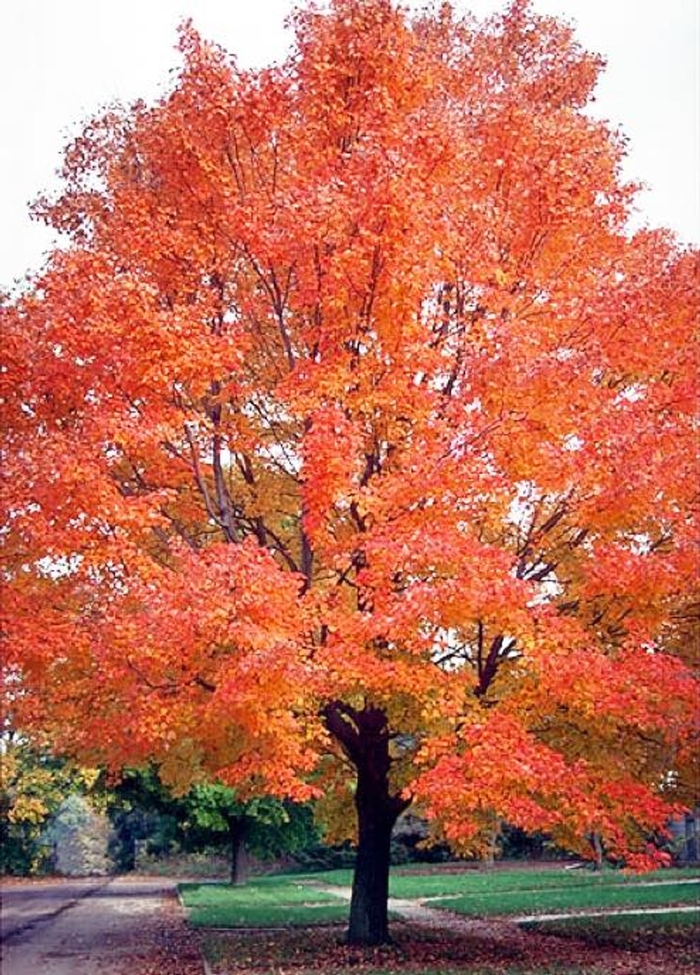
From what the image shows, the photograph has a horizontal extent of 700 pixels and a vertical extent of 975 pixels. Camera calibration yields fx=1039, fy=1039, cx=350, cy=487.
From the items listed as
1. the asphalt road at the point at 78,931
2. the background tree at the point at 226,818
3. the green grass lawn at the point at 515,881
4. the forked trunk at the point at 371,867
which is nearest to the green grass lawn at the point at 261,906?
the asphalt road at the point at 78,931

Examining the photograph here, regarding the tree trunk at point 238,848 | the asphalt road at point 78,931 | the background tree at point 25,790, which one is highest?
the background tree at point 25,790

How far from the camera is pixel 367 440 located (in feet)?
43.8

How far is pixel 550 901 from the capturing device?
2677 centimetres

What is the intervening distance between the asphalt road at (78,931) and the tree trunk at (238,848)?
121 inches

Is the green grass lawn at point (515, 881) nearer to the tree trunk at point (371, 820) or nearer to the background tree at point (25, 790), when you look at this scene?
the background tree at point (25, 790)

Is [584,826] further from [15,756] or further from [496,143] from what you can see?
[15,756]

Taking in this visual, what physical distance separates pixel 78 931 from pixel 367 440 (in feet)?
57.0

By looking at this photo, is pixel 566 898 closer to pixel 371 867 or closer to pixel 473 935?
pixel 473 935

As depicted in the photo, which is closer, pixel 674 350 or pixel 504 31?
pixel 674 350

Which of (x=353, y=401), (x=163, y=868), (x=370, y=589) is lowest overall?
(x=163, y=868)

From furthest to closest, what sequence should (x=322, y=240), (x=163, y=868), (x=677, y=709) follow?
(x=163, y=868) → (x=322, y=240) → (x=677, y=709)

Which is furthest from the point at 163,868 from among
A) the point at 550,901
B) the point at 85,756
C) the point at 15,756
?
the point at 85,756

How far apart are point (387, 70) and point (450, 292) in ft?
9.76

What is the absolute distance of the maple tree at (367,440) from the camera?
10.8 metres
